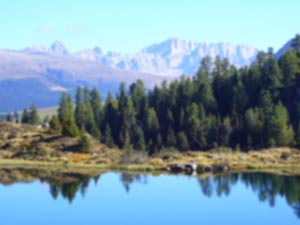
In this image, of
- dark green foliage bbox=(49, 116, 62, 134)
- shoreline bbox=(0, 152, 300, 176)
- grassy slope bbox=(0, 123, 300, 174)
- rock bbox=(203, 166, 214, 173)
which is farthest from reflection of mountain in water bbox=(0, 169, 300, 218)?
dark green foliage bbox=(49, 116, 62, 134)

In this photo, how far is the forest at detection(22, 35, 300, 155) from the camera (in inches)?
5064

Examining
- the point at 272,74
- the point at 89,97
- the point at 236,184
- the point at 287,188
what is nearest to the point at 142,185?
the point at 236,184

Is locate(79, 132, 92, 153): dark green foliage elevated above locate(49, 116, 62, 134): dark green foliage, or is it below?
below

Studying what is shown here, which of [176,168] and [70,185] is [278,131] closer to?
[176,168]

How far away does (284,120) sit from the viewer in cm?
12538

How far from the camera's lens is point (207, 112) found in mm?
148625

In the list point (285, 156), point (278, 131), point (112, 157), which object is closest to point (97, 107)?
point (112, 157)

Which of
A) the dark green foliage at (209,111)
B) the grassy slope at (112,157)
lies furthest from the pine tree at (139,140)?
the grassy slope at (112,157)

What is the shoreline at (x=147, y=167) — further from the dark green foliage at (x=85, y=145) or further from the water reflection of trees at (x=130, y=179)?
the dark green foliage at (x=85, y=145)

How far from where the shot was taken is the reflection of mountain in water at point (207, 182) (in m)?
72.7

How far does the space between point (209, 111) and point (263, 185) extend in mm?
68498

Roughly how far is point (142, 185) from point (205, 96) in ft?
237

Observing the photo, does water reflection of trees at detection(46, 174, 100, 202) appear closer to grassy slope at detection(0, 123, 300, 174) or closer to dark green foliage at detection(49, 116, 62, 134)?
grassy slope at detection(0, 123, 300, 174)

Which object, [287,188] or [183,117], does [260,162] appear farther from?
[183,117]
